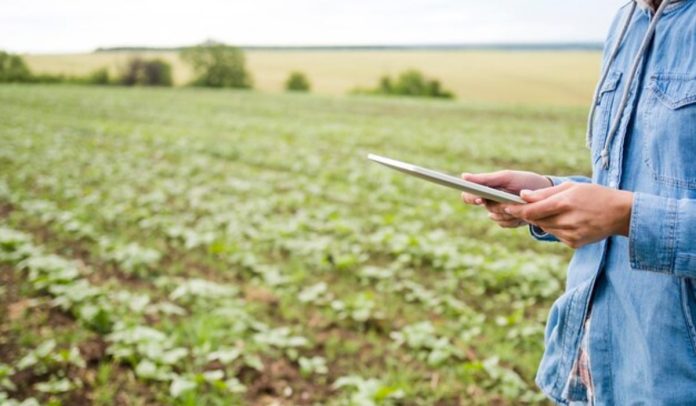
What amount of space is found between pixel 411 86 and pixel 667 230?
2050 inches

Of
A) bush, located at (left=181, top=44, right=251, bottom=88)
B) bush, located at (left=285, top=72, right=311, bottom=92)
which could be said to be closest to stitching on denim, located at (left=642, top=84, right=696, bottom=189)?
bush, located at (left=285, top=72, right=311, bottom=92)

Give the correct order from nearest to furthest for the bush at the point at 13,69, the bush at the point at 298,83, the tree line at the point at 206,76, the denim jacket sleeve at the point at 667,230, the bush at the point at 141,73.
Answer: the denim jacket sleeve at the point at 667,230 < the bush at the point at 13,69 < the tree line at the point at 206,76 < the bush at the point at 141,73 < the bush at the point at 298,83

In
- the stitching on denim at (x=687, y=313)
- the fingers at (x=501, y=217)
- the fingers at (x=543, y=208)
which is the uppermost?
the fingers at (x=543, y=208)

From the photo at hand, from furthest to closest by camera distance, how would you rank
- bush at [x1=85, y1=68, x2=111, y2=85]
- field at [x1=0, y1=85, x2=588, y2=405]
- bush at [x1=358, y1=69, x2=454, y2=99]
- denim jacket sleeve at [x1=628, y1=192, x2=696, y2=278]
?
bush at [x1=358, y1=69, x2=454, y2=99] → bush at [x1=85, y1=68, x2=111, y2=85] → field at [x1=0, y1=85, x2=588, y2=405] → denim jacket sleeve at [x1=628, y1=192, x2=696, y2=278]

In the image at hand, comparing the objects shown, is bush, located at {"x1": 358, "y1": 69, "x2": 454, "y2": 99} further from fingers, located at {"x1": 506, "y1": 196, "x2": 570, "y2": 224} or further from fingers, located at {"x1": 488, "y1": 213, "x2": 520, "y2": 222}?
fingers, located at {"x1": 506, "y1": 196, "x2": 570, "y2": 224}

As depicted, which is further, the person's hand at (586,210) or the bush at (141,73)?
the bush at (141,73)

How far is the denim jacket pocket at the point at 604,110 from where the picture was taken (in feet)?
5.20

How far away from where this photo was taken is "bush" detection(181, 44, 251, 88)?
5775 centimetres

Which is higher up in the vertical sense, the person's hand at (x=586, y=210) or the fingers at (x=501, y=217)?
the person's hand at (x=586, y=210)

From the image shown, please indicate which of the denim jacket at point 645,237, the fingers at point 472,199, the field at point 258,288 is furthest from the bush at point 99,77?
the denim jacket at point 645,237

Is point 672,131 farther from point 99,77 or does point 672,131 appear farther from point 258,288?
point 99,77

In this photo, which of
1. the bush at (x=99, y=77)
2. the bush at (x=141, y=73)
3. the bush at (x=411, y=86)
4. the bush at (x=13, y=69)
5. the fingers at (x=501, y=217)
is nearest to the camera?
the fingers at (x=501, y=217)

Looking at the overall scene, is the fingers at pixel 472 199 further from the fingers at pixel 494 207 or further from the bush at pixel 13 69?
the bush at pixel 13 69

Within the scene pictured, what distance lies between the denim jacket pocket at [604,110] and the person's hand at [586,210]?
37 centimetres
